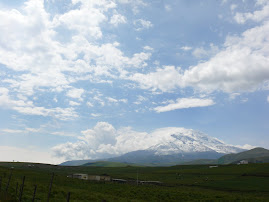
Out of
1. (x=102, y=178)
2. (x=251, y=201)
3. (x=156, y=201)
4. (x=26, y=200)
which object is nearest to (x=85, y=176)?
(x=102, y=178)

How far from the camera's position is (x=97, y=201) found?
109 feet

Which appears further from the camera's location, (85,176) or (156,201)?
(85,176)

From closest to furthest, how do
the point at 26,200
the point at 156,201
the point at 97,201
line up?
the point at 26,200
the point at 97,201
the point at 156,201

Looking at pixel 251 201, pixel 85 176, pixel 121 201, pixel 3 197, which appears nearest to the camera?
pixel 3 197

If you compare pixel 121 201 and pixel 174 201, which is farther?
pixel 174 201

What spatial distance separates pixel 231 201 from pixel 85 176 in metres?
72.2

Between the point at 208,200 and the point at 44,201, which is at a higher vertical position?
the point at 44,201

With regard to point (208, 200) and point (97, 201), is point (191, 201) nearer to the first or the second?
point (208, 200)

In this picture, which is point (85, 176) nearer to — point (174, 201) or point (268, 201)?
point (174, 201)

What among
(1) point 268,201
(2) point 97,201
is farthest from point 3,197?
(1) point 268,201

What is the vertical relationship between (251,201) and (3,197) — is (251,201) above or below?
below

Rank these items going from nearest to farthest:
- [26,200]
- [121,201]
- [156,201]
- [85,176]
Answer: [26,200]
[121,201]
[156,201]
[85,176]

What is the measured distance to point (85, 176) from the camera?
10150 cm

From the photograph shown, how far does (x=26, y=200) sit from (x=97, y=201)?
11.5 meters
